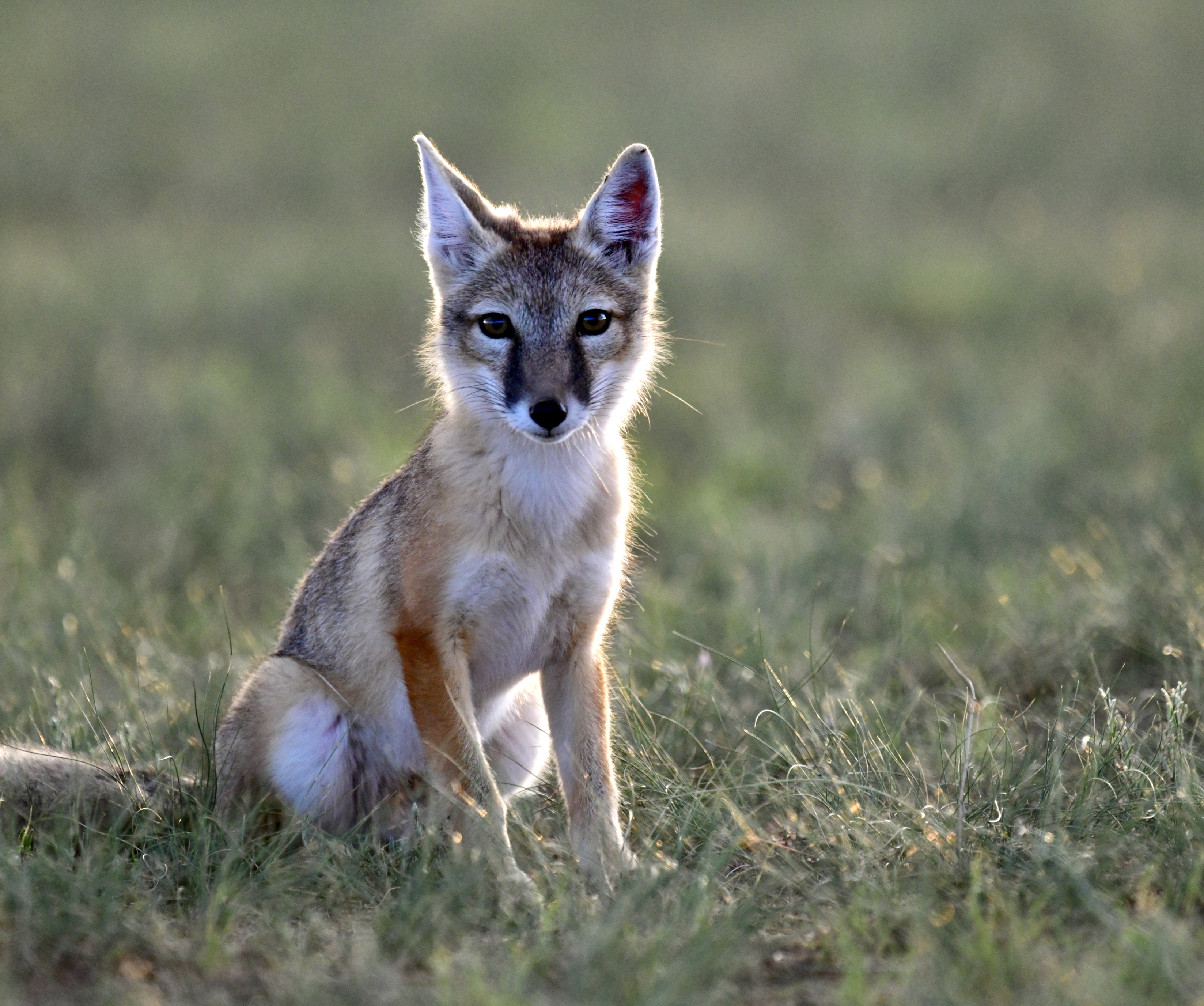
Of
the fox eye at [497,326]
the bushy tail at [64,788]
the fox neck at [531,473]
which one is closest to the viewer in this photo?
the bushy tail at [64,788]

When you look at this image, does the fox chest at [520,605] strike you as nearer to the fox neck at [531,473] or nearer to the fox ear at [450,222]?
the fox neck at [531,473]

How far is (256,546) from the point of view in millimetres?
7086

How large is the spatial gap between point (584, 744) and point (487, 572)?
2.22ft

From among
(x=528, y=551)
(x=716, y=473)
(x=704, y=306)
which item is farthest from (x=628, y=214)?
(x=704, y=306)

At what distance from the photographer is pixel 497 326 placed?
168 inches

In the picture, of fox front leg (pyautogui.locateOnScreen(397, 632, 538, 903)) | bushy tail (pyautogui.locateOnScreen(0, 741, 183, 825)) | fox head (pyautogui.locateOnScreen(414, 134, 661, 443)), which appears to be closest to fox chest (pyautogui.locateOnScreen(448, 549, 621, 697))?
fox front leg (pyautogui.locateOnScreen(397, 632, 538, 903))

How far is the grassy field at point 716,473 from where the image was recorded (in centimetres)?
312

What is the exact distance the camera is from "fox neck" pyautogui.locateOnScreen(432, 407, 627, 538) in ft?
13.3

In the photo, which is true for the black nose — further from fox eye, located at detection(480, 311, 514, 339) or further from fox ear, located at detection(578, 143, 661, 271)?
fox ear, located at detection(578, 143, 661, 271)

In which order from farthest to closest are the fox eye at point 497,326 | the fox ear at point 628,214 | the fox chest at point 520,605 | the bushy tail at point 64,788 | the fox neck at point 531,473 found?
the fox ear at point 628,214 → the fox eye at point 497,326 → the fox neck at point 531,473 → the fox chest at point 520,605 → the bushy tail at point 64,788

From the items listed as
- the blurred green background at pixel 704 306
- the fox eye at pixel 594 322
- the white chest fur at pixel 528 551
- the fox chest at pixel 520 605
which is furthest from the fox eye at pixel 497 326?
the blurred green background at pixel 704 306

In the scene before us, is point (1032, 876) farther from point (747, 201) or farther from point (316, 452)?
point (747, 201)

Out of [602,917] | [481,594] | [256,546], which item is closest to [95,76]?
[256,546]

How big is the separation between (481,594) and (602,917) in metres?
1.16
